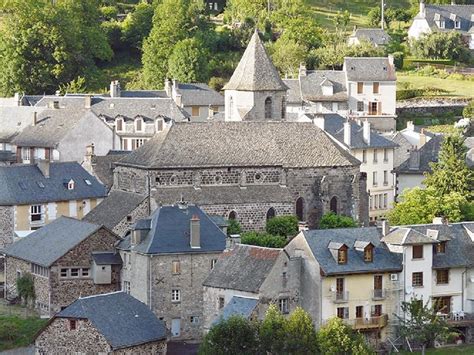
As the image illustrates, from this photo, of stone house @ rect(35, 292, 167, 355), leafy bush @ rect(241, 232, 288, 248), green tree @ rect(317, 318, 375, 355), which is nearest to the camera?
green tree @ rect(317, 318, 375, 355)

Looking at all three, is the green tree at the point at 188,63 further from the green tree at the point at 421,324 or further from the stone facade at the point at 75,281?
the green tree at the point at 421,324

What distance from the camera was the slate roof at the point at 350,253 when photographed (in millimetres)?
68375

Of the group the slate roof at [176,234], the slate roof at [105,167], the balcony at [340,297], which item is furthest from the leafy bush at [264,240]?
the slate roof at [105,167]

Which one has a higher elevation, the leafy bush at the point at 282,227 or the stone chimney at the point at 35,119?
the stone chimney at the point at 35,119

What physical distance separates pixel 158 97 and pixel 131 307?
49.5m

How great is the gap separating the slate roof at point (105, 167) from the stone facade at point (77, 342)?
21.0 m

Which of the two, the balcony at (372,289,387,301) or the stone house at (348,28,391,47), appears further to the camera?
the stone house at (348,28,391,47)

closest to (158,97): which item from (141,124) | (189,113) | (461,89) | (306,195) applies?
(189,113)

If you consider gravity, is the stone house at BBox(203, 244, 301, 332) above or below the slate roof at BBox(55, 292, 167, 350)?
above

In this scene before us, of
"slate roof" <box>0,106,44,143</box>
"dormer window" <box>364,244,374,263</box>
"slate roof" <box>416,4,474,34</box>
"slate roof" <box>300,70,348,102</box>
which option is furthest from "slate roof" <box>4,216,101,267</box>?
"slate roof" <box>416,4,474,34</box>

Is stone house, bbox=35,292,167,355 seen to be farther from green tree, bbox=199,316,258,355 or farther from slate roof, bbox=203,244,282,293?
green tree, bbox=199,316,258,355

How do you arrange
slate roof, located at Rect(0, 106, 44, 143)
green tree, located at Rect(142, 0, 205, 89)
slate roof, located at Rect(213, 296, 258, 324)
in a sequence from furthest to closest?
green tree, located at Rect(142, 0, 205, 89)
slate roof, located at Rect(0, 106, 44, 143)
slate roof, located at Rect(213, 296, 258, 324)

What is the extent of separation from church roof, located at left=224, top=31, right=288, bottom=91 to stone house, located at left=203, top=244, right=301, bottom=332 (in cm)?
2026

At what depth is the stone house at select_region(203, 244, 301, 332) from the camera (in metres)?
66.5
